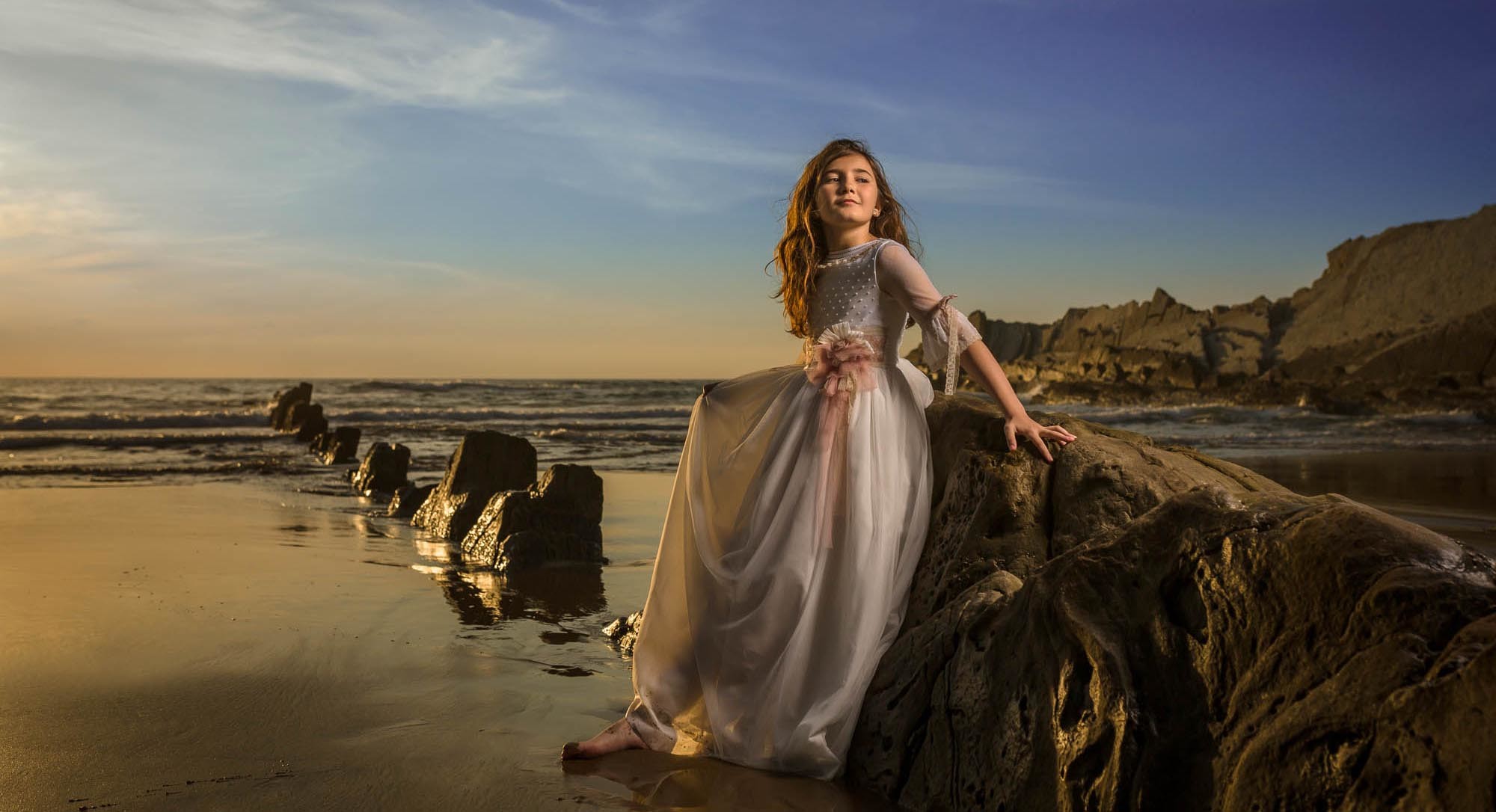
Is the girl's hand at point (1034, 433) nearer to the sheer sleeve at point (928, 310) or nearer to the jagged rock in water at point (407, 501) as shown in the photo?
the sheer sleeve at point (928, 310)

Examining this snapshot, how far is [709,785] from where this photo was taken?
3338 millimetres

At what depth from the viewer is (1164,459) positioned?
3.71m

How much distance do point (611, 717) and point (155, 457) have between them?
16251 millimetres

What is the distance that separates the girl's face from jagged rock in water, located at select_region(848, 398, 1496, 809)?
45.8 inches

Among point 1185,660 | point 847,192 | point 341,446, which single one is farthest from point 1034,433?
point 341,446

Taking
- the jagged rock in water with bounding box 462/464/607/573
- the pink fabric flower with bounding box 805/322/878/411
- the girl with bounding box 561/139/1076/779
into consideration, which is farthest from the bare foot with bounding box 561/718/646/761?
the jagged rock in water with bounding box 462/464/607/573

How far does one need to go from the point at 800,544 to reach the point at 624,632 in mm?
Result: 2200

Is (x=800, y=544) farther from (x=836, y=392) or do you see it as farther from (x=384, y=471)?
(x=384, y=471)

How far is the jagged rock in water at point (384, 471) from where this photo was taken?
1278 centimetres

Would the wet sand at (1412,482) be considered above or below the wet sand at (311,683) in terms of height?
above

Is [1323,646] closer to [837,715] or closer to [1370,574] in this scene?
[1370,574]

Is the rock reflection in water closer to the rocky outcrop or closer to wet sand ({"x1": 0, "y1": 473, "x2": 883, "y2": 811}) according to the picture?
wet sand ({"x1": 0, "y1": 473, "x2": 883, "y2": 811})

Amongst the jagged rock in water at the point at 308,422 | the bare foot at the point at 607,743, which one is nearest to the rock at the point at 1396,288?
the jagged rock in water at the point at 308,422

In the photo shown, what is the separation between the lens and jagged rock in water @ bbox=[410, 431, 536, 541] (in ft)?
30.9
